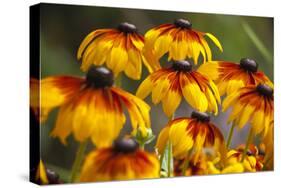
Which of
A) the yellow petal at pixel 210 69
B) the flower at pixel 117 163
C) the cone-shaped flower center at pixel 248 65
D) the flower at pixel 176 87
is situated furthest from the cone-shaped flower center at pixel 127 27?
the cone-shaped flower center at pixel 248 65

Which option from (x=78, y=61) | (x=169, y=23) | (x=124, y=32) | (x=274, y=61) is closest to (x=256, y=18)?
(x=274, y=61)

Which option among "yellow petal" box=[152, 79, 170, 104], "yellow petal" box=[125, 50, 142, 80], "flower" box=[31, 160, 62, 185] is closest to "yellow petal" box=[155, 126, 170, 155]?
"yellow petal" box=[152, 79, 170, 104]

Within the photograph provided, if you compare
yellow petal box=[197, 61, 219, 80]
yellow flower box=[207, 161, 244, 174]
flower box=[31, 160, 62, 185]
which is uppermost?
yellow petal box=[197, 61, 219, 80]

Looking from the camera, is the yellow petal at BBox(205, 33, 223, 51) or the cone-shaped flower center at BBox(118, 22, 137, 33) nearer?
the cone-shaped flower center at BBox(118, 22, 137, 33)

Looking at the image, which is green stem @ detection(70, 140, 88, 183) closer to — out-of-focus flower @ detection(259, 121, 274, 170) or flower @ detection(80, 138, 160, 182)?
flower @ detection(80, 138, 160, 182)

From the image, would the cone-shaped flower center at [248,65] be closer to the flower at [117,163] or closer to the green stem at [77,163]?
the flower at [117,163]
